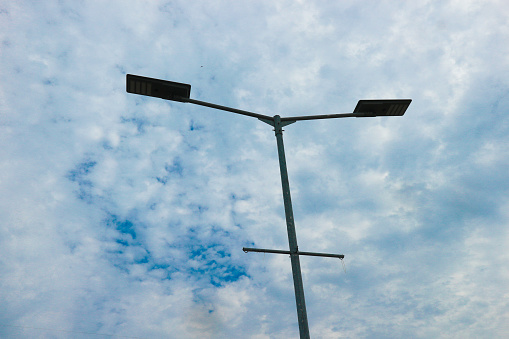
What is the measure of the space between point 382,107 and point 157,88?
18.3ft

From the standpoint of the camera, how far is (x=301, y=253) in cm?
754

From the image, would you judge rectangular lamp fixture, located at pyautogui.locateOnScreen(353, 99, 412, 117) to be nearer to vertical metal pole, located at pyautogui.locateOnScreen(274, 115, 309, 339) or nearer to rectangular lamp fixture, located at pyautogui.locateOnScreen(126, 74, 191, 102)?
vertical metal pole, located at pyautogui.locateOnScreen(274, 115, 309, 339)

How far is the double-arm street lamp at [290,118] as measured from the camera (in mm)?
7199

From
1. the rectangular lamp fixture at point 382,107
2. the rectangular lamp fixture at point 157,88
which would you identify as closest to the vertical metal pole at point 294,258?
the rectangular lamp fixture at point 382,107

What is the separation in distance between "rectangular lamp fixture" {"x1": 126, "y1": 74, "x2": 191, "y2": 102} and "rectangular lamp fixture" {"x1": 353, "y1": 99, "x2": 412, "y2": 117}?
171 inches

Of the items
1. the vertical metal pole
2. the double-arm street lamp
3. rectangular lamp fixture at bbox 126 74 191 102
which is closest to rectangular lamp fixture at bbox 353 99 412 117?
the double-arm street lamp

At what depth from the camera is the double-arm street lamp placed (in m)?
7.20

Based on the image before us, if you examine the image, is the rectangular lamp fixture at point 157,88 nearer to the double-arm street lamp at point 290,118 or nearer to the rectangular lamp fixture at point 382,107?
the double-arm street lamp at point 290,118

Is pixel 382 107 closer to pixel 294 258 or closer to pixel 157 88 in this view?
pixel 294 258

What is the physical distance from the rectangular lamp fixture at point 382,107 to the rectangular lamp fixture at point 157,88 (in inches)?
171

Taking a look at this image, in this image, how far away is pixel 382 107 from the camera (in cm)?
923

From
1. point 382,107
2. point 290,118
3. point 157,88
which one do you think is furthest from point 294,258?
point 157,88

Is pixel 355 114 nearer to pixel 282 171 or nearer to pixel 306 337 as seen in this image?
pixel 282 171

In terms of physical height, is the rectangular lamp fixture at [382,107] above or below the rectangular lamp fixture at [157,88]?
below
